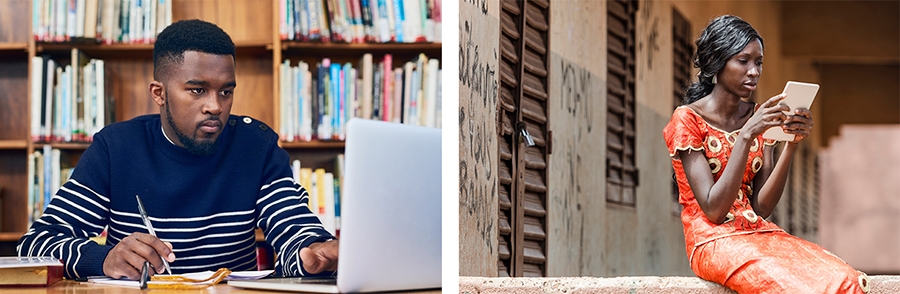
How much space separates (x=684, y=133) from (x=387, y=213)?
78 cm

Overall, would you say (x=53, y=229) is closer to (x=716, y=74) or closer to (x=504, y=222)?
(x=504, y=222)

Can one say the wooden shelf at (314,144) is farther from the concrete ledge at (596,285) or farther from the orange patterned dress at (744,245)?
the orange patterned dress at (744,245)

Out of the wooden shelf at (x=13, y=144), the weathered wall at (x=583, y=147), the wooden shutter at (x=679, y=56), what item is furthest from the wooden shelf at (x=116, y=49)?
the wooden shutter at (x=679, y=56)

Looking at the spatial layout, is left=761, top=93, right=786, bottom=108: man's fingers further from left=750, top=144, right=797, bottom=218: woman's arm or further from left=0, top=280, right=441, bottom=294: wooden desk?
left=0, top=280, right=441, bottom=294: wooden desk

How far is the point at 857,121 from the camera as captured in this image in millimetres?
9969

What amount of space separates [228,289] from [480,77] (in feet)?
3.28


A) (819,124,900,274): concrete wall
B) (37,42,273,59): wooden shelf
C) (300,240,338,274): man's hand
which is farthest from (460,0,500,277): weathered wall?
(819,124,900,274): concrete wall

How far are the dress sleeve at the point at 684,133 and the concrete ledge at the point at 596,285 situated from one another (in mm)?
282

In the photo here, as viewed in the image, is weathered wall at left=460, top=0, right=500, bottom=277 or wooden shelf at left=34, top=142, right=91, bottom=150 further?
wooden shelf at left=34, top=142, right=91, bottom=150

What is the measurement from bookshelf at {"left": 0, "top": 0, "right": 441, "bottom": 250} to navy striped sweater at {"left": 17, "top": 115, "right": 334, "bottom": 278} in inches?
25.0

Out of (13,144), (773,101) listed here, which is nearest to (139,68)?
(13,144)

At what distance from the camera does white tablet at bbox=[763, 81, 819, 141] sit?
192cm

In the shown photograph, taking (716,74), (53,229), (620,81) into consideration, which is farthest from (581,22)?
(53,229)

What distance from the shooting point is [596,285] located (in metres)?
1.96
